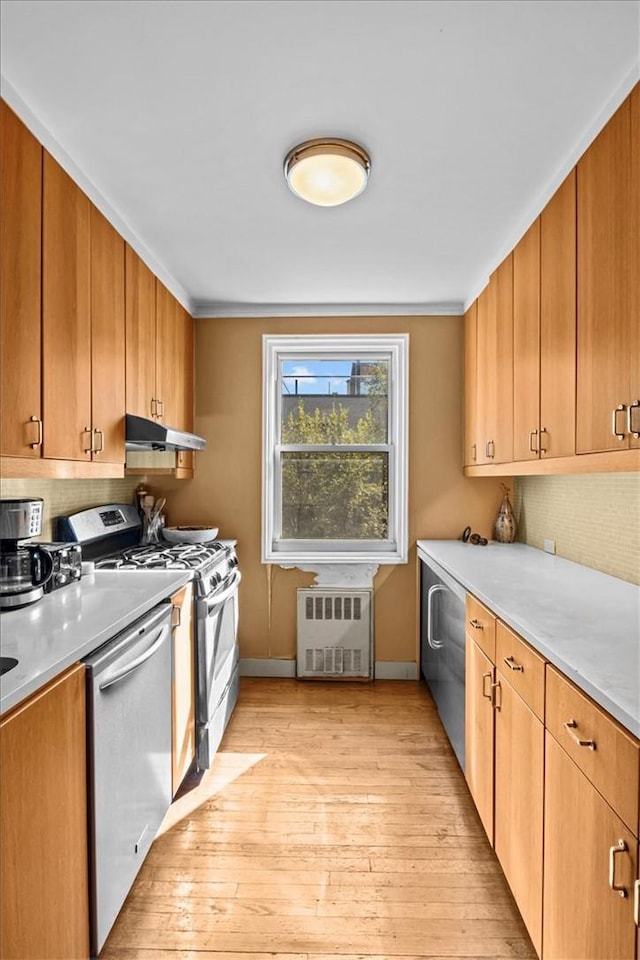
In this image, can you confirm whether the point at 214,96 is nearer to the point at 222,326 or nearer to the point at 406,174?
the point at 406,174

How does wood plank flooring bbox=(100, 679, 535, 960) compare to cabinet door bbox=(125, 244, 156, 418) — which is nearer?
wood plank flooring bbox=(100, 679, 535, 960)

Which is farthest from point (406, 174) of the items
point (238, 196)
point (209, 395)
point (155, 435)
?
point (209, 395)

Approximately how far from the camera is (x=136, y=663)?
65.3 inches

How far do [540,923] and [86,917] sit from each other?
1.17m

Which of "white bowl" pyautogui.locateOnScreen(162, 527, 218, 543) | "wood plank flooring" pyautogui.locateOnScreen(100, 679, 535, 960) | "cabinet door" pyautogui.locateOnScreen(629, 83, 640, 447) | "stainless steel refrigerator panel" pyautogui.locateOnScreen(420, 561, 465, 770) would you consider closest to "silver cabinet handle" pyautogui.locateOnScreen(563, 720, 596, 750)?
"cabinet door" pyautogui.locateOnScreen(629, 83, 640, 447)

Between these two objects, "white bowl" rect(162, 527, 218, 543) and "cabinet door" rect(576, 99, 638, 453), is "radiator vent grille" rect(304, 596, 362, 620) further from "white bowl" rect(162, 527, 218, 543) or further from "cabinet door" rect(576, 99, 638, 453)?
"cabinet door" rect(576, 99, 638, 453)

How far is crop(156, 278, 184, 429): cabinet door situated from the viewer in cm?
281

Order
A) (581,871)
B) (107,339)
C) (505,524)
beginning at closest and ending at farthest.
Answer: (581,871)
(107,339)
(505,524)

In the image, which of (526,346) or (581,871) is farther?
(526,346)

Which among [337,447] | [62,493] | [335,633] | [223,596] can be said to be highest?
[337,447]

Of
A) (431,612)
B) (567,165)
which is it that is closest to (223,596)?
(431,612)

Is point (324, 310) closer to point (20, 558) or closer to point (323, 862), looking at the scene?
point (20, 558)

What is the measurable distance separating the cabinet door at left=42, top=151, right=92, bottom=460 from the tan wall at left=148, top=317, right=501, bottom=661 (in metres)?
1.58

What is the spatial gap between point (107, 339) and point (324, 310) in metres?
1.67
